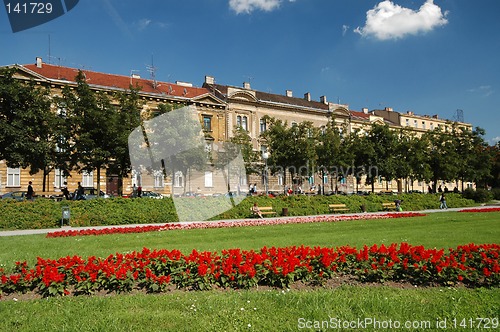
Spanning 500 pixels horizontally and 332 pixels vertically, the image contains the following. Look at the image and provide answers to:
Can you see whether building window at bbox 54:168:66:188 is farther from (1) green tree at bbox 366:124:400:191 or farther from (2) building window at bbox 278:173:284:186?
(1) green tree at bbox 366:124:400:191

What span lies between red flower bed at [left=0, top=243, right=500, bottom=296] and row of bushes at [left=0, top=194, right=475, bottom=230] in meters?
13.1

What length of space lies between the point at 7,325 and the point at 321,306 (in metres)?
4.00

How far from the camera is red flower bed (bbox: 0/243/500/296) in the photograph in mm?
6223

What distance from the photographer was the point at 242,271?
20.6 ft

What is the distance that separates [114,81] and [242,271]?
43.0 metres

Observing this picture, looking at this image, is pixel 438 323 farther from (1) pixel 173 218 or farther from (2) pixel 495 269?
(1) pixel 173 218

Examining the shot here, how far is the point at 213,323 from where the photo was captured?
472 cm

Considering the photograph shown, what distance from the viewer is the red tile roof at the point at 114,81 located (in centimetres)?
4007

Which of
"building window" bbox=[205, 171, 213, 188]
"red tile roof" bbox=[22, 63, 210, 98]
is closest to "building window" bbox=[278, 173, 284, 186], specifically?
"building window" bbox=[205, 171, 213, 188]

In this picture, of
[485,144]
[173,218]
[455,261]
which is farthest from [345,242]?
[485,144]

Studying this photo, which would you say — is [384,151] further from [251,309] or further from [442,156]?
[251,309]

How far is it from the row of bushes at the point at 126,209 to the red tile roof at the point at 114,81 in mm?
18920

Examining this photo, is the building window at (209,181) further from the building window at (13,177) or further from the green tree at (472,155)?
the green tree at (472,155)

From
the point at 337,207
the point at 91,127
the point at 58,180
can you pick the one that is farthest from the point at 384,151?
the point at 58,180
